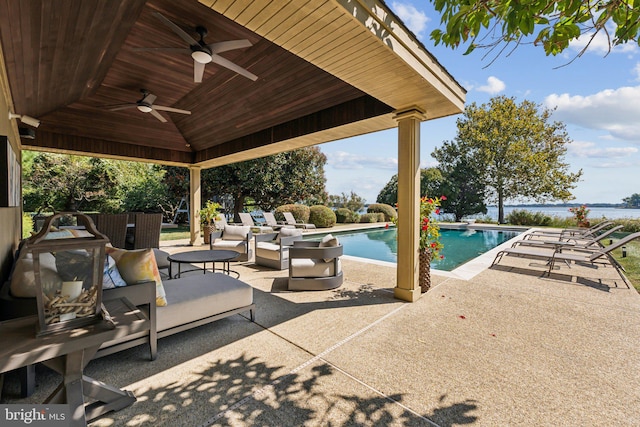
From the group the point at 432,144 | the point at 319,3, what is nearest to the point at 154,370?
the point at 319,3

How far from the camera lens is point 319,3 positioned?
1984 millimetres

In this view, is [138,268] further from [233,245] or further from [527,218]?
[527,218]

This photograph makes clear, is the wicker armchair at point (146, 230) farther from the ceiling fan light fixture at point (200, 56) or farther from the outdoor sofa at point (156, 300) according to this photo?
the ceiling fan light fixture at point (200, 56)

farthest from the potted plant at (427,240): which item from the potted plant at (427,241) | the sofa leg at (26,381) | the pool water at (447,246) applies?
the sofa leg at (26,381)

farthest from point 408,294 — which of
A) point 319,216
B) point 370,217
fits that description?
point 370,217

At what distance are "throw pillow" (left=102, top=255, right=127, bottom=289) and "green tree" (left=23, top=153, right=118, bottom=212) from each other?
14.5 metres

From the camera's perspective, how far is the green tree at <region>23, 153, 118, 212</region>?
1319 centimetres

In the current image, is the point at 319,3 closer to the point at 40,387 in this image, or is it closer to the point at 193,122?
the point at 40,387

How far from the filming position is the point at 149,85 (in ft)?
17.4

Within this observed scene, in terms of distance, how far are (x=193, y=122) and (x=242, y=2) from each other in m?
5.83

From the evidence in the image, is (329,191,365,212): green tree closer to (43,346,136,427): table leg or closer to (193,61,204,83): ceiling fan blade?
(193,61,204,83): ceiling fan blade

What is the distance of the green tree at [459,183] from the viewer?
65.9ft
